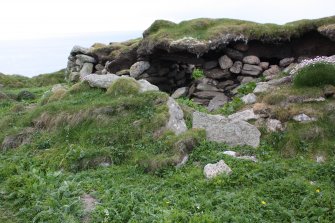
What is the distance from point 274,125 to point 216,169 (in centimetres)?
366

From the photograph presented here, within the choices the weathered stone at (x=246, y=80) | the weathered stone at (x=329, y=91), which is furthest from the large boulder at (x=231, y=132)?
the weathered stone at (x=246, y=80)

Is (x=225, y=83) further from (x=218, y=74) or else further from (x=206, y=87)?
(x=206, y=87)

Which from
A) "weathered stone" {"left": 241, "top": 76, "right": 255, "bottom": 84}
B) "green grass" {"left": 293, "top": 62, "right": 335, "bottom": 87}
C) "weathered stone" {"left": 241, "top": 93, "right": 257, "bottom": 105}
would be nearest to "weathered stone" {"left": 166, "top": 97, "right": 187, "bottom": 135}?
"weathered stone" {"left": 241, "top": 93, "right": 257, "bottom": 105}

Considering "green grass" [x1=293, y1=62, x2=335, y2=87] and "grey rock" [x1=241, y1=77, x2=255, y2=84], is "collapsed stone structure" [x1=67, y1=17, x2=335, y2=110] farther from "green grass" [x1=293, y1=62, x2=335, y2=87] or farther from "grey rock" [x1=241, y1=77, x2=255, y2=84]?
"green grass" [x1=293, y1=62, x2=335, y2=87]

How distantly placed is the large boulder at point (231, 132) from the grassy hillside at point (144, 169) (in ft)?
1.15

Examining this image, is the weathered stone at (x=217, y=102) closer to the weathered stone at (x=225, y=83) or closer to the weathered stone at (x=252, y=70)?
the weathered stone at (x=225, y=83)

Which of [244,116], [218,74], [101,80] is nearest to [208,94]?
[218,74]

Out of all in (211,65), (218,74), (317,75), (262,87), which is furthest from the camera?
(211,65)

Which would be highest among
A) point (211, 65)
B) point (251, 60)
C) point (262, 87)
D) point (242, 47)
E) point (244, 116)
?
point (242, 47)

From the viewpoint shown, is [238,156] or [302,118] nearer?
[238,156]

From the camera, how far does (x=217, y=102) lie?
1925cm

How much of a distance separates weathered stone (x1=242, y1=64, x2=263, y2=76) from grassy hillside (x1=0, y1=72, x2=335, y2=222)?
374cm

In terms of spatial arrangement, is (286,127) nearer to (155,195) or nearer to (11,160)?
(155,195)

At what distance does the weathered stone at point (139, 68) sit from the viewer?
2219cm
